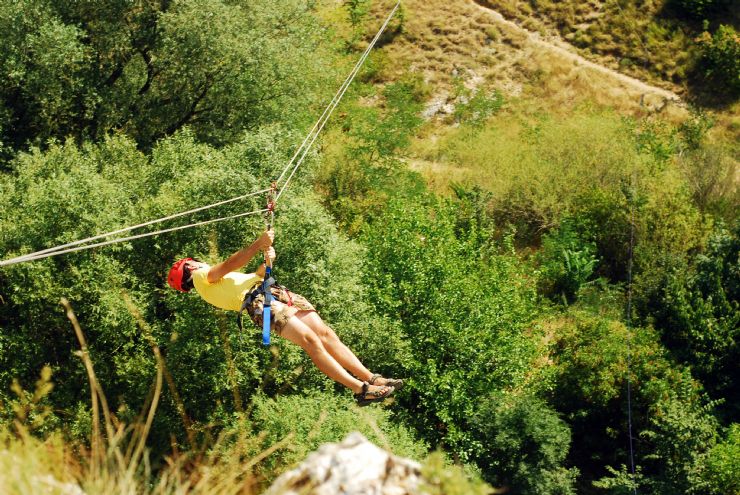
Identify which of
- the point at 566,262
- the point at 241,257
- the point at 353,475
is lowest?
the point at 566,262

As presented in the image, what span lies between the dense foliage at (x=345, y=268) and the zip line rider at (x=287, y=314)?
89 cm

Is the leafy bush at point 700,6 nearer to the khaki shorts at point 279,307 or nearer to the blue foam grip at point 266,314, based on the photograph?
the khaki shorts at point 279,307

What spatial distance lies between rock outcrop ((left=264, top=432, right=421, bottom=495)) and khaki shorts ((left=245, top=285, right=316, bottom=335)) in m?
4.23

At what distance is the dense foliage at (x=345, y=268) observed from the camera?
48.3 ft

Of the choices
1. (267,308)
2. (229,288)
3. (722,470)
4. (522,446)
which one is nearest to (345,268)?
(522,446)

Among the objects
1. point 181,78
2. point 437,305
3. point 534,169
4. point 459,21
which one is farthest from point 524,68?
point 437,305

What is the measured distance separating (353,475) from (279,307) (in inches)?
175

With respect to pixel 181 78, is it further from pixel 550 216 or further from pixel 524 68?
pixel 524 68

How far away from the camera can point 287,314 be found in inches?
362

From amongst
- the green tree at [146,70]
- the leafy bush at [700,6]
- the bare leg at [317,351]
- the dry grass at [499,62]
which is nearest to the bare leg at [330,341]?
the bare leg at [317,351]

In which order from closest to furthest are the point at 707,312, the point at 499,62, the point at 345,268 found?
the point at 345,268 → the point at 707,312 → the point at 499,62

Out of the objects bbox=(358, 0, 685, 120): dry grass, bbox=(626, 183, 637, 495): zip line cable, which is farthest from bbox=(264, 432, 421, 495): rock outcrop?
bbox=(358, 0, 685, 120): dry grass

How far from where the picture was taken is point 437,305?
56.7 feet

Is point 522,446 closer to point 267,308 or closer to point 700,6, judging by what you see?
point 267,308
